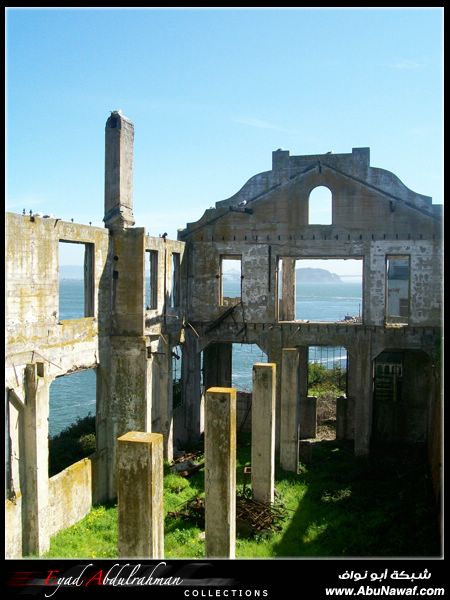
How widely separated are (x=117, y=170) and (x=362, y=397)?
31.4 ft

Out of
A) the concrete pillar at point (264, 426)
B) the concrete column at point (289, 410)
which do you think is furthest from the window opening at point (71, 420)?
the concrete column at point (289, 410)

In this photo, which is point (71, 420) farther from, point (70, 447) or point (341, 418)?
point (341, 418)

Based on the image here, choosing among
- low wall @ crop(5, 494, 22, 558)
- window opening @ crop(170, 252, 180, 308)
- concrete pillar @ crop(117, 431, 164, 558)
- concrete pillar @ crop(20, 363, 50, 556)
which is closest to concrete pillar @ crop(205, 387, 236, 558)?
concrete pillar @ crop(117, 431, 164, 558)

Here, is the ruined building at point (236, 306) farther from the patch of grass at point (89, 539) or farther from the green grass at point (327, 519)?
the green grass at point (327, 519)

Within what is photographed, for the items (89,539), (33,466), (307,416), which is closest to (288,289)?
(307,416)

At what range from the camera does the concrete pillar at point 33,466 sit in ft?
34.9

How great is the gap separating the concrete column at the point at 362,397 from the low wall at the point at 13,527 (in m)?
10.2

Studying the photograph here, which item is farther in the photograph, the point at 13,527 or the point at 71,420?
the point at 71,420

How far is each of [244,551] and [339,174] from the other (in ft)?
37.3

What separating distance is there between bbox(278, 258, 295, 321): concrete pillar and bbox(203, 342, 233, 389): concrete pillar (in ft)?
9.34

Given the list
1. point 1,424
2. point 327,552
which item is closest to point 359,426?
point 327,552

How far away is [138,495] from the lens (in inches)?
307
